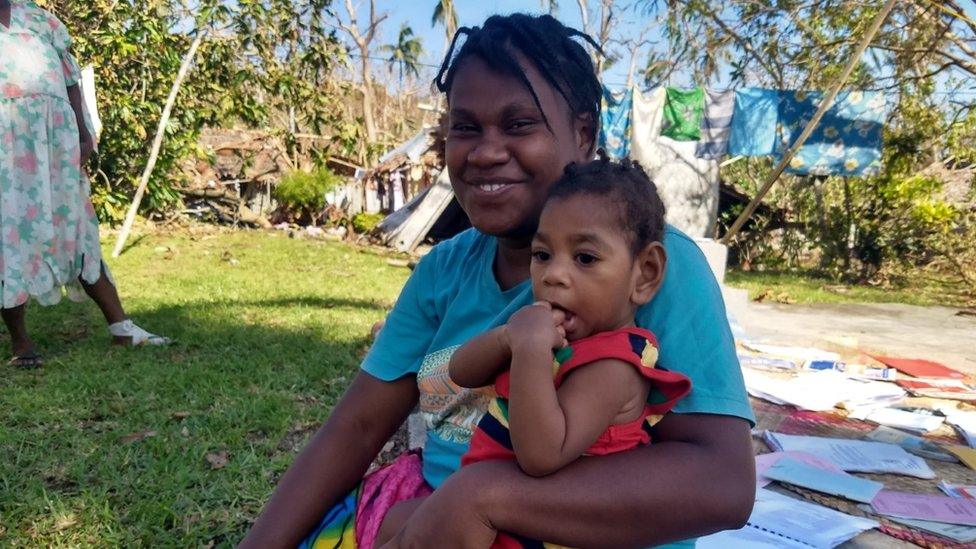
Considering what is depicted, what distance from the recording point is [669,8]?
11211 mm

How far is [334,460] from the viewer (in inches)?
59.4

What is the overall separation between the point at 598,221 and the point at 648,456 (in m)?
0.39

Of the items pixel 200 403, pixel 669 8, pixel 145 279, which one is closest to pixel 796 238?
pixel 669 8

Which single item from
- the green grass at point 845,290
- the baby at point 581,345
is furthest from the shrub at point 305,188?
the baby at point 581,345

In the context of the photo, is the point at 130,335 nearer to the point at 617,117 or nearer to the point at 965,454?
the point at 965,454

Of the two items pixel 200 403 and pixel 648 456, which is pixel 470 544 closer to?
pixel 648 456

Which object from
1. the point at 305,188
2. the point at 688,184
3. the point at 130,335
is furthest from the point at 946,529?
the point at 305,188

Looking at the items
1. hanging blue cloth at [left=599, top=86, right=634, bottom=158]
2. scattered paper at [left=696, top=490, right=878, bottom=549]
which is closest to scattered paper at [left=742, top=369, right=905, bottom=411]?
scattered paper at [left=696, top=490, right=878, bottom=549]

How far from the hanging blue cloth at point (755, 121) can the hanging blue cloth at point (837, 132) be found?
0.11m

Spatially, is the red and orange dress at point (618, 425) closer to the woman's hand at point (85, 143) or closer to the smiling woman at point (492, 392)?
the smiling woman at point (492, 392)

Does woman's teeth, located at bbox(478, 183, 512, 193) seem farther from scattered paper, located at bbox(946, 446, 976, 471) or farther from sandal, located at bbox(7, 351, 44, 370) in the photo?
sandal, located at bbox(7, 351, 44, 370)

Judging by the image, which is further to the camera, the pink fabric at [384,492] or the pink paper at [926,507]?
the pink paper at [926,507]

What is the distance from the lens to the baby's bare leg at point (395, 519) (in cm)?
132

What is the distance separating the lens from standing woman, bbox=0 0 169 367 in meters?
3.66
